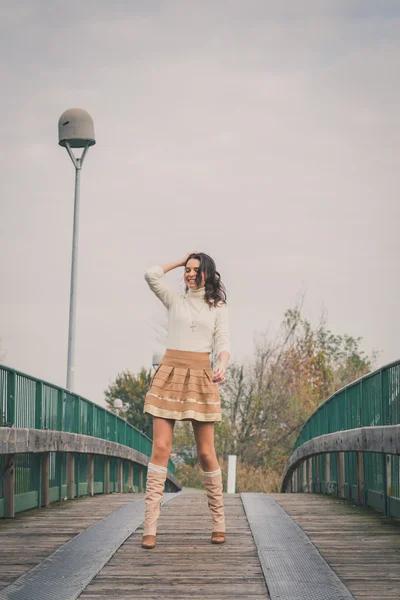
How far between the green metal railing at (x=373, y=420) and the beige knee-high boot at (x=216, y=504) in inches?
90.7

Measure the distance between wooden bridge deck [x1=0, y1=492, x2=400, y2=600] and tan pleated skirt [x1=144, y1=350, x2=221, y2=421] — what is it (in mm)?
896

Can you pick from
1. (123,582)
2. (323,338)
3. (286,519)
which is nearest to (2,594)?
(123,582)

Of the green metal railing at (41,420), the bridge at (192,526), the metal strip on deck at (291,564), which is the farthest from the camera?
the green metal railing at (41,420)

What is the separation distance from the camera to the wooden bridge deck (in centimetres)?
516

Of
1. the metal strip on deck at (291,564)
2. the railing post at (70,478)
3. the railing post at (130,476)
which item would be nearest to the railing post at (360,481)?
the metal strip on deck at (291,564)

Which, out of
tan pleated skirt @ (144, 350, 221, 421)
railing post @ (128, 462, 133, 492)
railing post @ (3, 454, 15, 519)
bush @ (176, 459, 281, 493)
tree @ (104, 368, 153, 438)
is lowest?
bush @ (176, 459, 281, 493)

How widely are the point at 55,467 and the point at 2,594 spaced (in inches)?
270

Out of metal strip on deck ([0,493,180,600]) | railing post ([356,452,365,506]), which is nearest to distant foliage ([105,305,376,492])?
railing post ([356,452,365,506])

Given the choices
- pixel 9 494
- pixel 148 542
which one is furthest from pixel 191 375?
pixel 9 494

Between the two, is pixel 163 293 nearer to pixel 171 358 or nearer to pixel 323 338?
pixel 171 358

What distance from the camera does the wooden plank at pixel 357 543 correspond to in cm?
538

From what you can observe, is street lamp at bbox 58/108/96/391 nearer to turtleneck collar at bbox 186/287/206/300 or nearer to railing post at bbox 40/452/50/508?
railing post at bbox 40/452/50/508

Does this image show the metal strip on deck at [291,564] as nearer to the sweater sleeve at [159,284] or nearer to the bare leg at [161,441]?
the bare leg at [161,441]

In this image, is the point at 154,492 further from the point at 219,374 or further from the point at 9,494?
the point at 9,494
